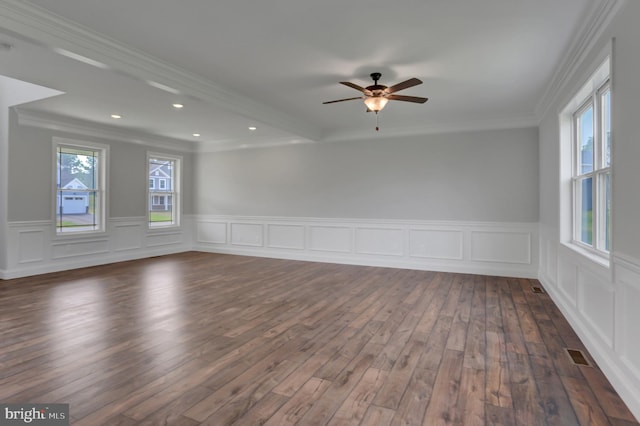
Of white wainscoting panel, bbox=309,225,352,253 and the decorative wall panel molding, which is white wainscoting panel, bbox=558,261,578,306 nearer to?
the decorative wall panel molding

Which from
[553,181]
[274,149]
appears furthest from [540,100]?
[274,149]

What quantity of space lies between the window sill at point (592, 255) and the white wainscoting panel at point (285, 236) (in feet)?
16.0

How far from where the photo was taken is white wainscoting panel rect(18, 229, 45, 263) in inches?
218

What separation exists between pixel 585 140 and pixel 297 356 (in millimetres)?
3576

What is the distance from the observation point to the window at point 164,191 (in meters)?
7.79

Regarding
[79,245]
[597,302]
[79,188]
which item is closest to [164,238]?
[79,245]

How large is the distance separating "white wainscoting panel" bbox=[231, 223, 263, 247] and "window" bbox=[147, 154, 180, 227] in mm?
1527

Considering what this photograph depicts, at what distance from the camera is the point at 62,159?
6184 mm

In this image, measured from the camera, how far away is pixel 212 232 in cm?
847

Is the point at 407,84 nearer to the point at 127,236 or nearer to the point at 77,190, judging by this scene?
the point at 77,190

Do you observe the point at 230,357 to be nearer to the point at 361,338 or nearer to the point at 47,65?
the point at 361,338

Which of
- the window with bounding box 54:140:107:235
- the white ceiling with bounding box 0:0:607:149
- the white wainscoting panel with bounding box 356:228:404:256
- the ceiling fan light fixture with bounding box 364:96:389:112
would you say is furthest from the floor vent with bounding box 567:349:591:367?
the window with bounding box 54:140:107:235

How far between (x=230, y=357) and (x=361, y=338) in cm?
117

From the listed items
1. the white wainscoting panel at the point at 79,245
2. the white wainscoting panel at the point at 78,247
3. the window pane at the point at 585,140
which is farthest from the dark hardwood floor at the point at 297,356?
the window pane at the point at 585,140
